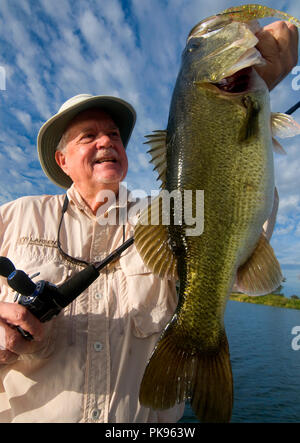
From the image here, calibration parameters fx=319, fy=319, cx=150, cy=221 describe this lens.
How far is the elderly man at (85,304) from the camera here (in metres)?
2.31

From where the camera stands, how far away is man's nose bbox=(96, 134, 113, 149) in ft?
10.8

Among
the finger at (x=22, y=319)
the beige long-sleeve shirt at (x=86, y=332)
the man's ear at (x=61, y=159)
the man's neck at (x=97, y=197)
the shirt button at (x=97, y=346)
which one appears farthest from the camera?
the man's ear at (x=61, y=159)

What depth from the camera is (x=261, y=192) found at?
64.8 inches

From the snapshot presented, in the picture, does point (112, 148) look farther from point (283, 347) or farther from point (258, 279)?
point (283, 347)

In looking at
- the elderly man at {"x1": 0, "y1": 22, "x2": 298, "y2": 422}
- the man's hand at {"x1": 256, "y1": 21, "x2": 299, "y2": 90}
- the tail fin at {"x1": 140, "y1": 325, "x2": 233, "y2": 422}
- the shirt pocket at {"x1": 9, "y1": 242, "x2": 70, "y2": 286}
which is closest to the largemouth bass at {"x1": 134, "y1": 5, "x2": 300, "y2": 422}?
the tail fin at {"x1": 140, "y1": 325, "x2": 233, "y2": 422}

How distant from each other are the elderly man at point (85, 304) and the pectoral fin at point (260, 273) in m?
1.04

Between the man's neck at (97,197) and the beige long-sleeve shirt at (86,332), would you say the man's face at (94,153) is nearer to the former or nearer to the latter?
the man's neck at (97,197)

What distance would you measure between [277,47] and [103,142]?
6.17 feet

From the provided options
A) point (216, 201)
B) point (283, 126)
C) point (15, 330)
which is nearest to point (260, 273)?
point (216, 201)

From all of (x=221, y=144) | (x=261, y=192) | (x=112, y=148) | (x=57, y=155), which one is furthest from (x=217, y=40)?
(x=57, y=155)

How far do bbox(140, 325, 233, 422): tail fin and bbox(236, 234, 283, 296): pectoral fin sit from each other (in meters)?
0.33

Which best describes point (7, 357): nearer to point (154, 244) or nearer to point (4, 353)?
point (4, 353)

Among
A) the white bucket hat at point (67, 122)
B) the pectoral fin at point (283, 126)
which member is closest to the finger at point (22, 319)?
the pectoral fin at point (283, 126)
